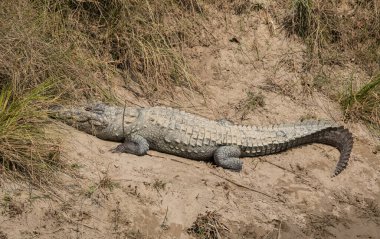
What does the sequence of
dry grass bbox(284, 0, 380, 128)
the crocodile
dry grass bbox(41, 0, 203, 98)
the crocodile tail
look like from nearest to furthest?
the crocodile → the crocodile tail → dry grass bbox(41, 0, 203, 98) → dry grass bbox(284, 0, 380, 128)

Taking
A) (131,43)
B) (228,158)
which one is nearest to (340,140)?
(228,158)

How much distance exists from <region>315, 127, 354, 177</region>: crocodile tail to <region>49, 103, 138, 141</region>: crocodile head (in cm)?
240

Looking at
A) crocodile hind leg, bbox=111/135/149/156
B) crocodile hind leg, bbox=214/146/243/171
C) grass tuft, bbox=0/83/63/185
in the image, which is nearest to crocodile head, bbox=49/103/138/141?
crocodile hind leg, bbox=111/135/149/156

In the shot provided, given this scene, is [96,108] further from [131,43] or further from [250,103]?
[250,103]

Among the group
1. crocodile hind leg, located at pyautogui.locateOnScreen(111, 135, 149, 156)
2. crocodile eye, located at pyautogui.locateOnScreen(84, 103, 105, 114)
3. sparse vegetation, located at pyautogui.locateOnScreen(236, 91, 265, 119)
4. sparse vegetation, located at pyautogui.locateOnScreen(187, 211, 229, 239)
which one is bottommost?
sparse vegetation, located at pyautogui.locateOnScreen(187, 211, 229, 239)

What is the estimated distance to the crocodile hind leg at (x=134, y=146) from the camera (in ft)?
19.4

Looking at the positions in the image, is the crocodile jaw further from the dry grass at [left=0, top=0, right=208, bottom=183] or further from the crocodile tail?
the crocodile tail

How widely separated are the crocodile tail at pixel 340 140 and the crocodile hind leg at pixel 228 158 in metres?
1.19

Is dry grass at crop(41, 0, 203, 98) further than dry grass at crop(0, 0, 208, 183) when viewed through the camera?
Yes

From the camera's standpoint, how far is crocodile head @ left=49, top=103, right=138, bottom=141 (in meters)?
5.95

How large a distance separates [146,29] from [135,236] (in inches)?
119

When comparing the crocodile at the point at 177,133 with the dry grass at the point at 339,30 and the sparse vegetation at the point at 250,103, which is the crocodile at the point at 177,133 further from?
the dry grass at the point at 339,30

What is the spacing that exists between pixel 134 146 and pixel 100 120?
50 centimetres

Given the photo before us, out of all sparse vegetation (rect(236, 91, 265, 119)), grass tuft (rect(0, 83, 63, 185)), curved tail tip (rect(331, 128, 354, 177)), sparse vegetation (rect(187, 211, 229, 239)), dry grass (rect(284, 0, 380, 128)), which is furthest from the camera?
dry grass (rect(284, 0, 380, 128))
